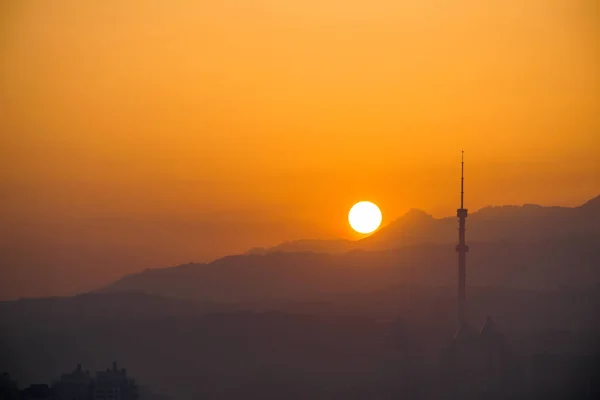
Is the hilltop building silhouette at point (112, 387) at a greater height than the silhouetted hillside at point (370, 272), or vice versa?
the silhouetted hillside at point (370, 272)

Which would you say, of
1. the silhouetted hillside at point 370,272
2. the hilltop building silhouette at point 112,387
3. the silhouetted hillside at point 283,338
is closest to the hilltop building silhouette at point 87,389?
the hilltop building silhouette at point 112,387

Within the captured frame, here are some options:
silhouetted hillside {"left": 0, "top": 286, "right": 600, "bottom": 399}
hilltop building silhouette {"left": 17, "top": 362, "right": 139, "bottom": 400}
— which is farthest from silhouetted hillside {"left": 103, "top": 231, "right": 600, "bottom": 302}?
hilltop building silhouette {"left": 17, "top": 362, "right": 139, "bottom": 400}

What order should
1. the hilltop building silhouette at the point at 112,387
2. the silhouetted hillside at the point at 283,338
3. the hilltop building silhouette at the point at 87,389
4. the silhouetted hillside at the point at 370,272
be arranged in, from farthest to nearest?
1. the silhouetted hillside at the point at 370,272
2. the silhouetted hillside at the point at 283,338
3. the hilltop building silhouette at the point at 112,387
4. the hilltop building silhouette at the point at 87,389

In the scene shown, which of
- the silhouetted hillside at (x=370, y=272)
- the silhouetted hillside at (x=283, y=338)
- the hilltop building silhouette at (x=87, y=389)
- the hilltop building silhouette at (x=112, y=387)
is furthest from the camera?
the silhouetted hillside at (x=370, y=272)

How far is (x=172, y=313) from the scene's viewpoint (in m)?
131

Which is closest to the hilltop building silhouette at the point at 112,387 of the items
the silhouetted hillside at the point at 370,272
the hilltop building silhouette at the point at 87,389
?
the hilltop building silhouette at the point at 87,389

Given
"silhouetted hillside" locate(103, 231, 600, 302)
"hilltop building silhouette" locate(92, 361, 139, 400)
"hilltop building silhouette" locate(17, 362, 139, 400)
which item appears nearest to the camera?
"hilltop building silhouette" locate(17, 362, 139, 400)

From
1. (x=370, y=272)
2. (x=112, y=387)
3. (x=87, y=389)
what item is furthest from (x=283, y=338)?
(x=87, y=389)

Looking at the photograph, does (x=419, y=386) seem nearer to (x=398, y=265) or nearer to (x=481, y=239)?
(x=398, y=265)

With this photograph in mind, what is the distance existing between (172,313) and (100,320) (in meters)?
10.0

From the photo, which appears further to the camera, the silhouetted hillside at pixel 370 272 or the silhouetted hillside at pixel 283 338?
the silhouetted hillside at pixel 370 272

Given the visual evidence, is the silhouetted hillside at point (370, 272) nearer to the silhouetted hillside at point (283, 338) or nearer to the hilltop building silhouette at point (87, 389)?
the silhouetted hillside at point (283, 338)

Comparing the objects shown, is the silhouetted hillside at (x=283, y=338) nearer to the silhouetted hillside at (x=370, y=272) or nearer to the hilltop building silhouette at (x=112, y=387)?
the silhouetted hillside at (x=370, y=272)

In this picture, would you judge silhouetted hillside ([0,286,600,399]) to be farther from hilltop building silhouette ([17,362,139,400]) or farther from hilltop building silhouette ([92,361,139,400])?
hilltop building silhouette ([92,361,139,400])
